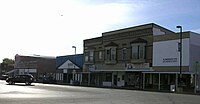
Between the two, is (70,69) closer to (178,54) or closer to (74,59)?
(74,59)

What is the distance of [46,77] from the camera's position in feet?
262

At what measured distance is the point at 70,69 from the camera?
6994 cm

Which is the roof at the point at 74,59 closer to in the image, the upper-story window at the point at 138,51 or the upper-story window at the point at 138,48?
the upper-story window at the point at 138,51

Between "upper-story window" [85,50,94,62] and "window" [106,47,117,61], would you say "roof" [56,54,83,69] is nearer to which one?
"upper-story window" [85,50,94,62]

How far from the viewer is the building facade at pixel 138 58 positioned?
45938 mm

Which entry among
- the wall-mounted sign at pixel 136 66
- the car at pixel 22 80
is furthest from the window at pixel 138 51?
the car at pixel 22 80

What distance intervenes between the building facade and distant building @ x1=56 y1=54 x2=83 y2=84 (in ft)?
10.8

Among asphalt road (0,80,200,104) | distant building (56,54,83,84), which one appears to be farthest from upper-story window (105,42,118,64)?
asphalt road (0,80,200,104)

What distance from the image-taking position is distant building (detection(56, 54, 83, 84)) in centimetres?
6731

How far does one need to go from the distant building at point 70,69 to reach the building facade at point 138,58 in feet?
10.8

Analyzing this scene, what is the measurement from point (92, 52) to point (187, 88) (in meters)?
23.3

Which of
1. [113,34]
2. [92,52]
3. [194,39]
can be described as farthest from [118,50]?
[194,39]

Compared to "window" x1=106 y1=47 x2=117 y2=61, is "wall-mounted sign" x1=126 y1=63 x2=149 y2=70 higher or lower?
lower

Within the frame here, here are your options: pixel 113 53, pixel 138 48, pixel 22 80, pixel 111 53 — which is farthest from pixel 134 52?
pixel 22 80
